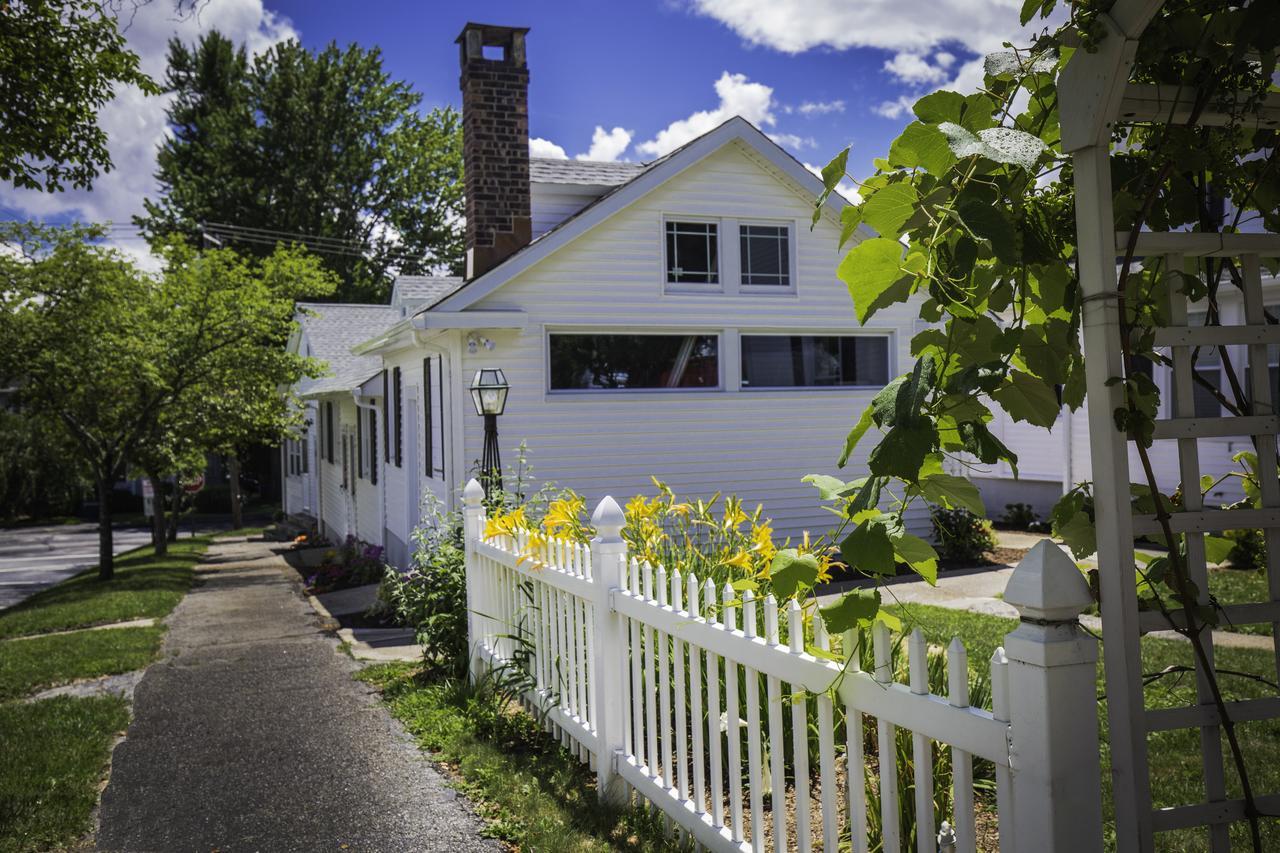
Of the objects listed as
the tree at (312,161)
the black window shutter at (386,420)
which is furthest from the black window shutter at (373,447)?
the tree at (312,161)

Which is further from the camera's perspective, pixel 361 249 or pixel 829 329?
pixel 361 249

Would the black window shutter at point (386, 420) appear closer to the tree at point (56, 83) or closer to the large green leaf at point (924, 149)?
the tree at point (56, 83)

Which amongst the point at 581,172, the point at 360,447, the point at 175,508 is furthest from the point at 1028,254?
the point at 175,508

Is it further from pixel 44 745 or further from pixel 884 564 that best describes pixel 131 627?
pixel 884 564

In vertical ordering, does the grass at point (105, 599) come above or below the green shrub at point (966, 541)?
below

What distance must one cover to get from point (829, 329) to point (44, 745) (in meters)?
10.8

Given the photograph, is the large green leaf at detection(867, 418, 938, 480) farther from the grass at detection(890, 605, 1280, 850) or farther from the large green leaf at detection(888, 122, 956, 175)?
the grass at detection(890, 605, 1280, 850)

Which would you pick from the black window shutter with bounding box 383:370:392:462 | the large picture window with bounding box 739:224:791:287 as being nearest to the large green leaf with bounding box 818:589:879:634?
the large picture window with bounding box 739:224:791:287

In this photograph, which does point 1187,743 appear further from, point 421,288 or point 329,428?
point 329,428

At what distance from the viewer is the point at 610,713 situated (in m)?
4.74

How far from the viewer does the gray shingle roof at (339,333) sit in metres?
21.2

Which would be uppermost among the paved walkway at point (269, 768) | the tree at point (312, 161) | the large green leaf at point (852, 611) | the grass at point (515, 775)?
the tree at point (312, 161)

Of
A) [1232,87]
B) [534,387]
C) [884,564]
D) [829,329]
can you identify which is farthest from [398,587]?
[829,329]

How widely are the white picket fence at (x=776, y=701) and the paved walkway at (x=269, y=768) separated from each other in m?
0.86
